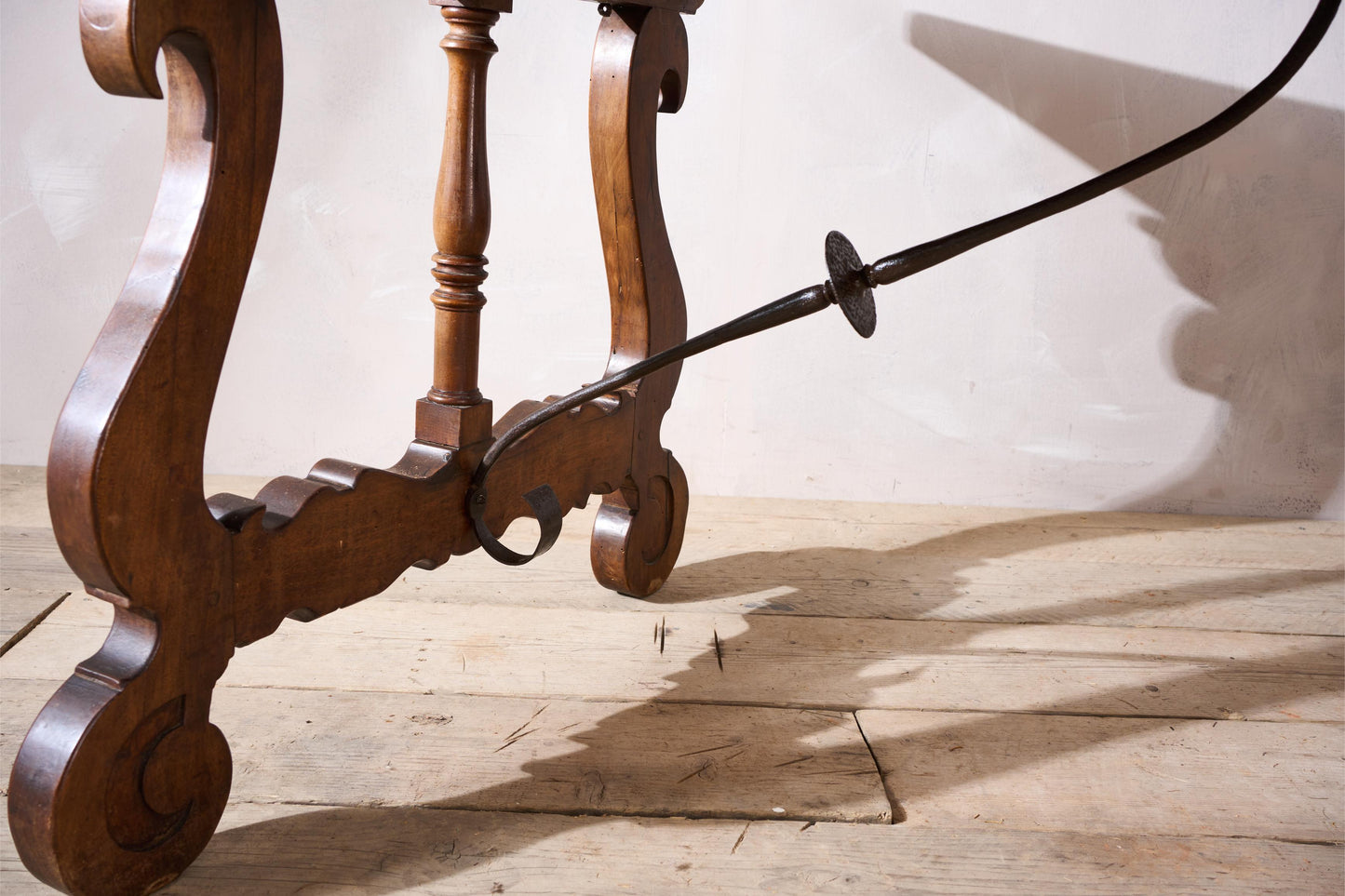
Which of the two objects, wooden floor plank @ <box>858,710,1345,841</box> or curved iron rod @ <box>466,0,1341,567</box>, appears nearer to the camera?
curved iron rod @ <box>466,0,1341,567</box>

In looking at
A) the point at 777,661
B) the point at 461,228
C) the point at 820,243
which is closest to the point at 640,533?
the point at 777,661

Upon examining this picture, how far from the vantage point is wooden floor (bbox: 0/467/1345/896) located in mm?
762

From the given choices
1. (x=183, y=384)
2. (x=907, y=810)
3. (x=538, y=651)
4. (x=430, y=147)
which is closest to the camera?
(x=183, y=384)

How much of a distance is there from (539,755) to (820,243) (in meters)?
0.92

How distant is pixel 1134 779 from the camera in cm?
89

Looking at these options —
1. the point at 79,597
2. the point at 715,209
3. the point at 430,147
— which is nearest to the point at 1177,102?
the point at 715,209

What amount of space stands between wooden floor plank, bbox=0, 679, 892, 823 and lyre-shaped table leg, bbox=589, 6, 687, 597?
27 centimetres

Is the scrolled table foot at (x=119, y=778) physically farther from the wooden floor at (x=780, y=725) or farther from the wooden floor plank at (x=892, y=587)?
the wooden floor plank at (x=892, y=587)

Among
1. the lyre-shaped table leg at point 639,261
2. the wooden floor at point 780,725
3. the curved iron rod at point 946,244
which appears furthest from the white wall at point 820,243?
the curved iron rod at point 946,244

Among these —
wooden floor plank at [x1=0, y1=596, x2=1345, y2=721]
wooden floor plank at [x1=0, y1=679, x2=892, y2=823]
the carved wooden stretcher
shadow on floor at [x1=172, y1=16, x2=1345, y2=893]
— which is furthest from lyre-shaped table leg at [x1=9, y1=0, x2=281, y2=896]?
shadow on floor at [x1=172, y1=16, x2=1345, y2=893]

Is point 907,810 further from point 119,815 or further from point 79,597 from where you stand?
point 79,597

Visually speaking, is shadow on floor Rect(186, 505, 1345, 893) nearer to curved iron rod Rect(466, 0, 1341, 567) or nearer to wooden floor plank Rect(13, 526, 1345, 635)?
wooden floor plank Rect(13, 526, 1345, 635)

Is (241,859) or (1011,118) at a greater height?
(1011,118)

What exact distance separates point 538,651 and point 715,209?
0.73m
